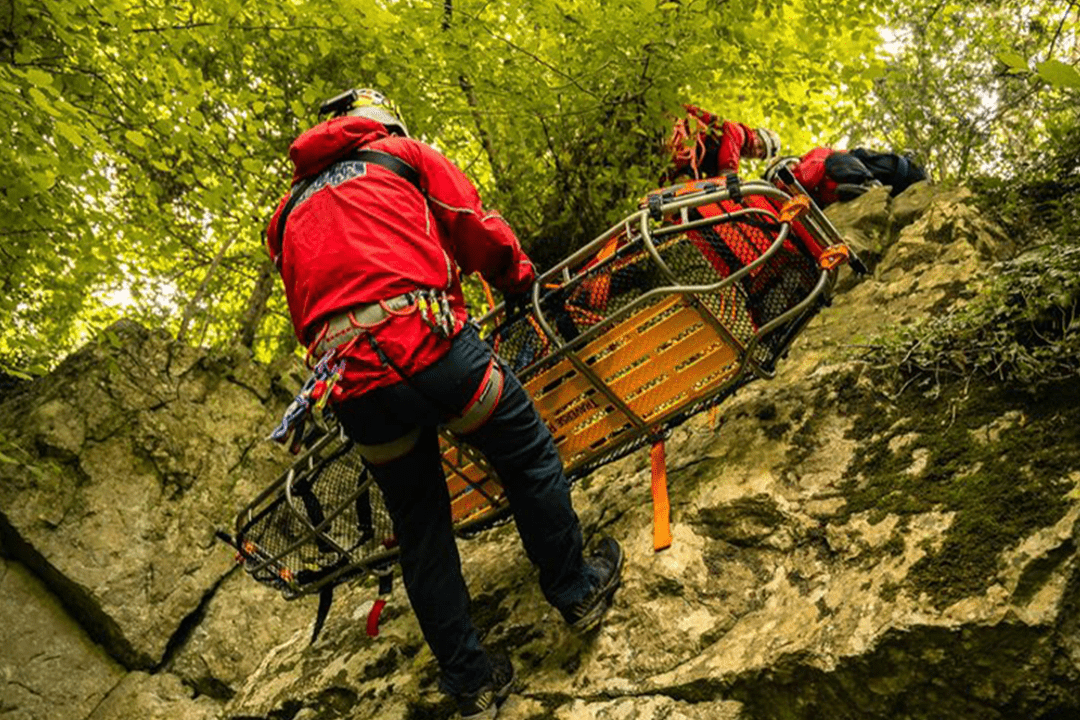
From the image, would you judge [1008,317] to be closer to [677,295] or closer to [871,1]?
[677,295]

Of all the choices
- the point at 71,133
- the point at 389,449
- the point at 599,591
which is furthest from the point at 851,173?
the point at 71,133

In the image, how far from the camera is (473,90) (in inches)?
241

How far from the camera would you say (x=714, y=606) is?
2.65 metres

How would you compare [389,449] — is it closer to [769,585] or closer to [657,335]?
[657,335]

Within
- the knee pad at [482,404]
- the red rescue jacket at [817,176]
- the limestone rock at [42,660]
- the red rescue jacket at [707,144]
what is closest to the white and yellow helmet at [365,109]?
the knee pad at [482,404]

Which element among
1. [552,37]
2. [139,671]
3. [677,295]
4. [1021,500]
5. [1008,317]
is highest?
[552,37]

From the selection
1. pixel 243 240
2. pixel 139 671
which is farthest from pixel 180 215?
pixel 139 671

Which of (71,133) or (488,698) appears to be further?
(71,133)

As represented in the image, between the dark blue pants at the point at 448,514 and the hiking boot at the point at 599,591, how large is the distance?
4cm

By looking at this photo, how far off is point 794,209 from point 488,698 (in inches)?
94.3

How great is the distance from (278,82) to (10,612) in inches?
212


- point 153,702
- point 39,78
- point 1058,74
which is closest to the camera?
point 1058,74

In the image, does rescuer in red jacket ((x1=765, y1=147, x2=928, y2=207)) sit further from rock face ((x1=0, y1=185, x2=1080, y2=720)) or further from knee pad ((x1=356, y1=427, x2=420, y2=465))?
knee pad ((x1=356, y1=427, x2=420, y2=465))

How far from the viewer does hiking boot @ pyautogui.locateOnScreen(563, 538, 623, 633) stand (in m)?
2.80
